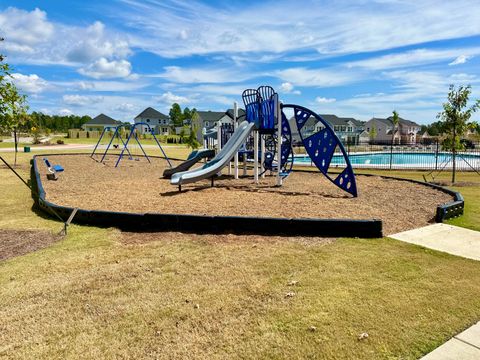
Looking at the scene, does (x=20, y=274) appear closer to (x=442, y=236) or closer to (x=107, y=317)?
(x=107, y=317)

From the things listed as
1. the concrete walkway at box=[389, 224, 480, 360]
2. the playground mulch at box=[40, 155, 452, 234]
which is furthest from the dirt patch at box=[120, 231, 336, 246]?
the concrete walkway at box=[389, 224, 480, 360]

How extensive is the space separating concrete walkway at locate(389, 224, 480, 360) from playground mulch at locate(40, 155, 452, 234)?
0.45 meters

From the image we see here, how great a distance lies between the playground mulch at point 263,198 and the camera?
29.0ft

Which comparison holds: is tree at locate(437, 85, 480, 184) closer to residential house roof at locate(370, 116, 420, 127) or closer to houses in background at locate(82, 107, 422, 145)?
houses in background at locate(82, 107, 422, 145)

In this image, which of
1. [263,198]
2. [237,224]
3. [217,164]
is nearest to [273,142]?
[217,164]

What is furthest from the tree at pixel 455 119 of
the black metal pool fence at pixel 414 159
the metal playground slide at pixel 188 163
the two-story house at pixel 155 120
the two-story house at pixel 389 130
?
the two-story house at pixel 155 120

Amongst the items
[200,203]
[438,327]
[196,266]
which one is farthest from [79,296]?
[200,203]

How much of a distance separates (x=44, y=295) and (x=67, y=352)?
1510 mm

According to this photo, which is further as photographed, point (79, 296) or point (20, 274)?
point (20, 274)

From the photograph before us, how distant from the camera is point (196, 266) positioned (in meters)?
5.53

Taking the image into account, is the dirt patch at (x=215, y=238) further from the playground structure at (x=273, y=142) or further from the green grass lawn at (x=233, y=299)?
the playground structure at (x=273, y=142)

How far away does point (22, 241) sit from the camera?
6.96 metres

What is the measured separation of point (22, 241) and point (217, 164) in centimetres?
721

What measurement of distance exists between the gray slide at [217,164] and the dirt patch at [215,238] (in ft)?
15.7
